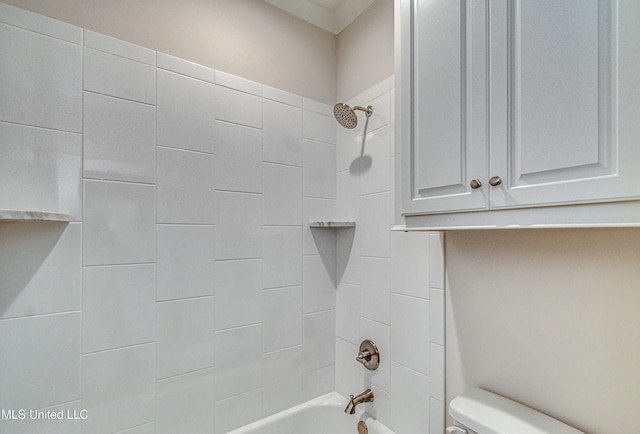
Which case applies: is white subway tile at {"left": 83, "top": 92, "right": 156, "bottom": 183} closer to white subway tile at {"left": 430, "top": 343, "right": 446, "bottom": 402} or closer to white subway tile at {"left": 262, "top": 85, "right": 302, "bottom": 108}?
white subway tile at {"left": 262, "top": 85, "right": 302, "bottom": 108}

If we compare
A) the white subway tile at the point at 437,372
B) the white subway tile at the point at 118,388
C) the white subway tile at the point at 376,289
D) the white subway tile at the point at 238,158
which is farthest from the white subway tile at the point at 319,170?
the white subway tile at the point at 118,388

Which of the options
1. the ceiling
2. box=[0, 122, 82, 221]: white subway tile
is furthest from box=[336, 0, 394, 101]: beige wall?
box=[0, 122, 82, 221]: white subway tile

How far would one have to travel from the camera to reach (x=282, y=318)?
Answer: 1.59m

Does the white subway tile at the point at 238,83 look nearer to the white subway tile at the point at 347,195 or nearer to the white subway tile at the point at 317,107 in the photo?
the white subway tile at the point at 317,107

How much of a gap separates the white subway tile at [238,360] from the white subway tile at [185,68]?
3.70ft

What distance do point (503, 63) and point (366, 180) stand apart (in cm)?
87

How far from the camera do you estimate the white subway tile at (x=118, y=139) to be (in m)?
1.14

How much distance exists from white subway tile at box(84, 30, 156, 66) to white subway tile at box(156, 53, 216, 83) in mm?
33

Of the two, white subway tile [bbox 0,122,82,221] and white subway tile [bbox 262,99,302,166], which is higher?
white subway tile [bbox 262,99,302,166]

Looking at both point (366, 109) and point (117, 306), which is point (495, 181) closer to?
point (366, 109)

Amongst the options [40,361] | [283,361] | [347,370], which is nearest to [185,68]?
[40,361]

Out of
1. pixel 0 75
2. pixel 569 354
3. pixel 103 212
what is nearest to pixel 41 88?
pixel 0 75

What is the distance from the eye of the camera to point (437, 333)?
4.08 ft

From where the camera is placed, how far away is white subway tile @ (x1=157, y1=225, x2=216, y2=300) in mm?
1271
